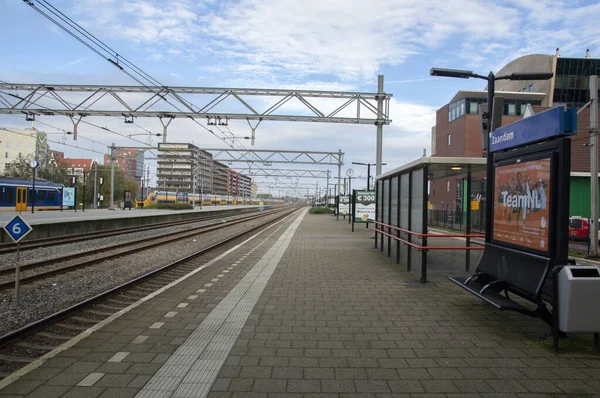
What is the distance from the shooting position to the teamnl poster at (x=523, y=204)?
17.1 ft

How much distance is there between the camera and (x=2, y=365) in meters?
4.24

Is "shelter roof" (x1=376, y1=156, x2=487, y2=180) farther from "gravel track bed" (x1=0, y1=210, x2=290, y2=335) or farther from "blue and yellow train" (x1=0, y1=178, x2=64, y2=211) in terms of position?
"blue and yellow train" (x1=0, y1=178, x2=64, y2=211)

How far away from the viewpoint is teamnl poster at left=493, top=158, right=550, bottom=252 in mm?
5227

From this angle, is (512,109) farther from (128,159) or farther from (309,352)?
(128,159)

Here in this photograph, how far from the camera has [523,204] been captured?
5.77 m

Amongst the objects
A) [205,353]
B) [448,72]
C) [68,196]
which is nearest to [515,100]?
[448,72]

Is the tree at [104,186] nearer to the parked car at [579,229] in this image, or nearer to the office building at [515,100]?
the office building at [515,100]

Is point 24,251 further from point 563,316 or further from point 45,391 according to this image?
point 563,316

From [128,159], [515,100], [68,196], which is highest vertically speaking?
[515,100]

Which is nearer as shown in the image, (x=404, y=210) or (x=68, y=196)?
(x=404, y=210)

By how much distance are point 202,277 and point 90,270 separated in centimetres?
357

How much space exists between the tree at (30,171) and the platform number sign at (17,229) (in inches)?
2660

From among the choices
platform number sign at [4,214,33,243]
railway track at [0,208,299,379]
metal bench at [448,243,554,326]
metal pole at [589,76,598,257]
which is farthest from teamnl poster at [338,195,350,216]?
platform number sign at [4,214,33,243]

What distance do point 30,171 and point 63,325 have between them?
74.0 metres
